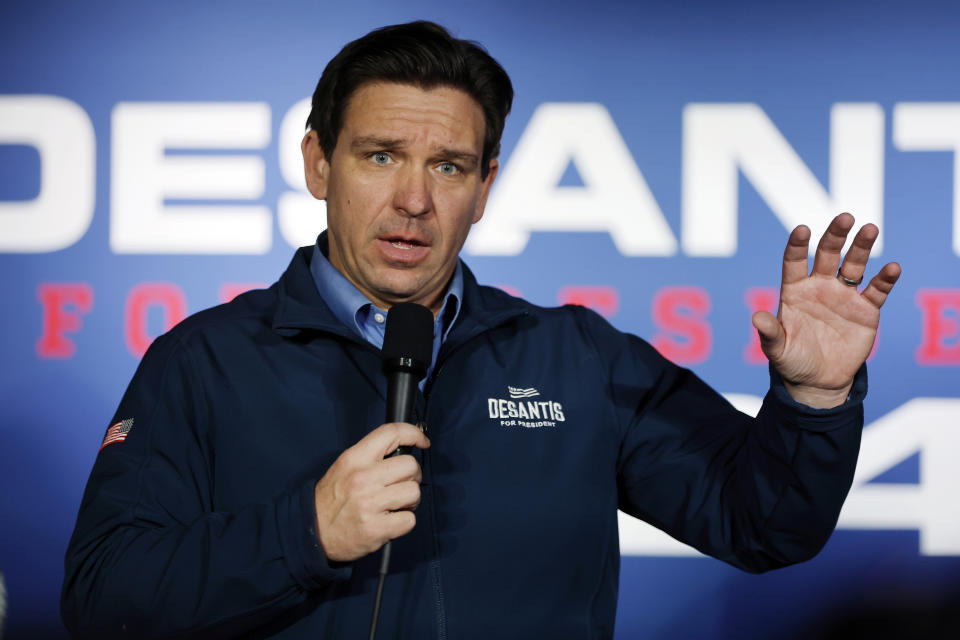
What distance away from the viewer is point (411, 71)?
1.44 metres

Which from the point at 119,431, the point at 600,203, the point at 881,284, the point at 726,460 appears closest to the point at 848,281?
the point at 881,284

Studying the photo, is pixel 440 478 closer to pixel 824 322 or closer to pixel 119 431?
pixel 119 431

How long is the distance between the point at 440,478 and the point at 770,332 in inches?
18.0

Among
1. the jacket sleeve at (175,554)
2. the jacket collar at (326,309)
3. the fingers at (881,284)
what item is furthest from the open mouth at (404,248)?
the fingers at (881,284)

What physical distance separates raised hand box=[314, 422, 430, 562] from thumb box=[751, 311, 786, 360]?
0.41 metres

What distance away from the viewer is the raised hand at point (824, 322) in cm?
118

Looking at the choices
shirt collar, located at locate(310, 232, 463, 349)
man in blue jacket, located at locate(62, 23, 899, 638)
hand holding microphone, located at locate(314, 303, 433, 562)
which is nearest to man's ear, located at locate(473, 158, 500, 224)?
man in blue jacket, located at locate(62, 23, 899, 638)

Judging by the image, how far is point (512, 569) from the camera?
1273mm

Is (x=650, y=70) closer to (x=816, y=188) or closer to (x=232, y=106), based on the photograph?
(x=816, y=188)

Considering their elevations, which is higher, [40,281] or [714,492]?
[40,281]

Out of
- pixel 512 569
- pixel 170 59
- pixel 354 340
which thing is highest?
pixel 170 59

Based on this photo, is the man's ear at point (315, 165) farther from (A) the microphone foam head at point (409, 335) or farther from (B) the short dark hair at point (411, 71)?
(A) the microphone foam head at point (409, 335)

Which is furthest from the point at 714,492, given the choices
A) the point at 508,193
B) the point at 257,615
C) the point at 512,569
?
the point at 508,193

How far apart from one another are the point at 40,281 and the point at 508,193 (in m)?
1.16
